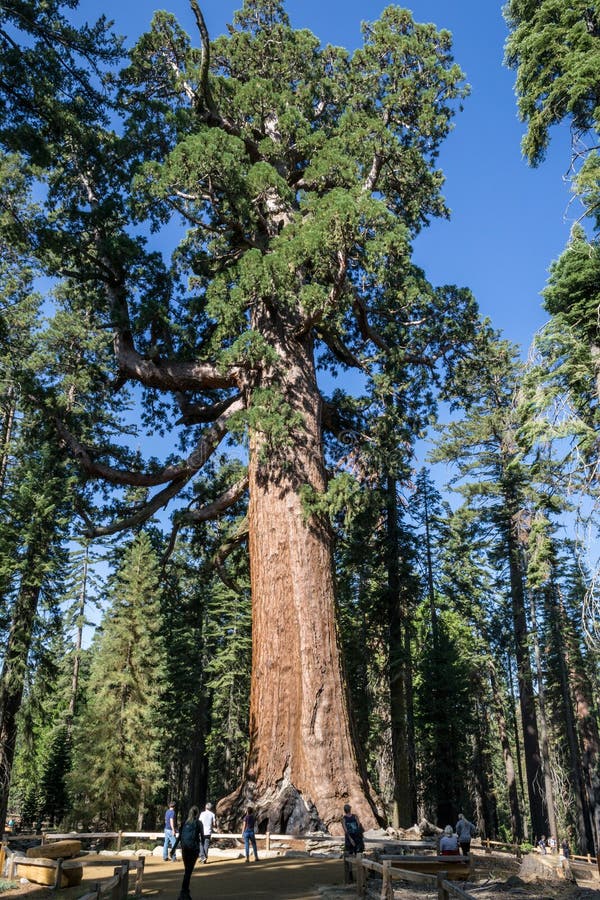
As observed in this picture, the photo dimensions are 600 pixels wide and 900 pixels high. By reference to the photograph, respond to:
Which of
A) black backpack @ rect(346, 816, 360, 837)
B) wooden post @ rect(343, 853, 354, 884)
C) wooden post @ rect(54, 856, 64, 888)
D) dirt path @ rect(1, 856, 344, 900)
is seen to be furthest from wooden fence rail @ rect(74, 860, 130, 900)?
black backpack @ rect(346, 816, 360, 837)

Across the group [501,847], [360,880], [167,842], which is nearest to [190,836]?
[360,880]

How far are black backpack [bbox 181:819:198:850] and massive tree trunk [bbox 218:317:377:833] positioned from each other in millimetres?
3158

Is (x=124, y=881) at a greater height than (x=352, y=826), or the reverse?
(x=352, y=826)

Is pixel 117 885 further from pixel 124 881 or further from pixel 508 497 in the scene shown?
pixel 508 497

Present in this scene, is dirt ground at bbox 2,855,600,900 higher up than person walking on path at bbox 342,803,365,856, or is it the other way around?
person walking on path at bbox 342,803,365,856

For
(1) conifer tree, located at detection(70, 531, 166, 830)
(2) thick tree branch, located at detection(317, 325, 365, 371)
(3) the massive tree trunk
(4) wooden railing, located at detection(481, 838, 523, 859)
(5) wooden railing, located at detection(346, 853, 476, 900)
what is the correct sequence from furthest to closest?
(1) conifer tree, located at detection(70, 531, 166, 830)
(4) wooden railing, located at detection(481, 838, 523, 859)
(2) thick tree branch, located at detection(317, 325, 365, 371)
(3) the massive tree trunk
(5) wooden railing, located at detection(346, 853, 476, 900)

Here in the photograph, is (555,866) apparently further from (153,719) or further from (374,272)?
(153,719)

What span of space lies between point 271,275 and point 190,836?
32.0 feet

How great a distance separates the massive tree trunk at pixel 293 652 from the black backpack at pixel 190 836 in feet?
10.4

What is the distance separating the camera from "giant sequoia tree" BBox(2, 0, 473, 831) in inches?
473

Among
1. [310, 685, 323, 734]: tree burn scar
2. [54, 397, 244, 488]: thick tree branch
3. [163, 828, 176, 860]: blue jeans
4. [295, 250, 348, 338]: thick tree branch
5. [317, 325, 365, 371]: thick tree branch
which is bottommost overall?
[163, 828, 176, 860]: blue jeans

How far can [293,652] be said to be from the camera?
40.2 ft

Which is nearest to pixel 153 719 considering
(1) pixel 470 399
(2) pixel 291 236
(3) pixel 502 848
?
(3) pixel 502 848

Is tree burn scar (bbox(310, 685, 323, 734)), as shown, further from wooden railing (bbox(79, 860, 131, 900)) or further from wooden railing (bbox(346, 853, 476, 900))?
wooden railing (bbox(79, 860, 131, 900))
